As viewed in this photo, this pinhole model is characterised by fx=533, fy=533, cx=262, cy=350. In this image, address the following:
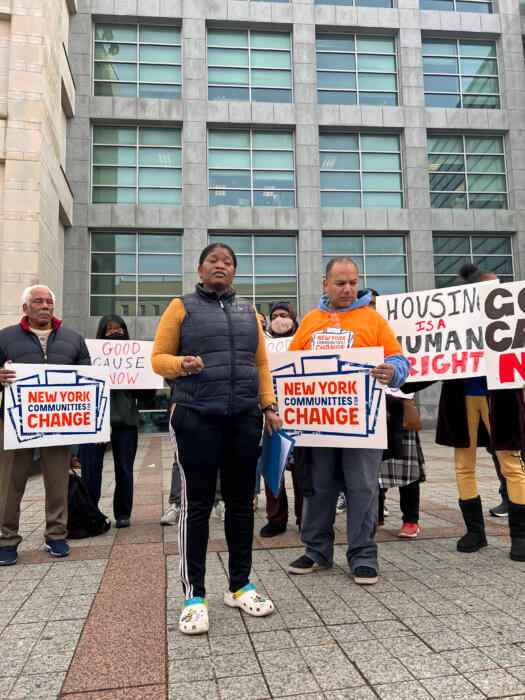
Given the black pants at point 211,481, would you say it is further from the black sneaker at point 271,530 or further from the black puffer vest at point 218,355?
the black sneaker at point 271,530

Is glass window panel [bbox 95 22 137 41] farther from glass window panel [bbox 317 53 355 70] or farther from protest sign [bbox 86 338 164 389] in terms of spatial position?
protest sign [bbox 86 338 164 389]

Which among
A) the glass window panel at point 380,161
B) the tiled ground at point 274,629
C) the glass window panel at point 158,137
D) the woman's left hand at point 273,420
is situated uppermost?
the glass window panel at point 158,137

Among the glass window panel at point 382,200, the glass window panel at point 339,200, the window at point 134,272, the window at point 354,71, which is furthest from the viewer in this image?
the window at point 354,71

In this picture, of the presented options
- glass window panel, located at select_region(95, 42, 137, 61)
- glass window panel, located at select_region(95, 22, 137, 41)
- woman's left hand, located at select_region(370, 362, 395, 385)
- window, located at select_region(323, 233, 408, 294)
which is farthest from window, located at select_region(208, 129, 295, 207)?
woman's left hand, located at select_region(370, 362, 395, 385)

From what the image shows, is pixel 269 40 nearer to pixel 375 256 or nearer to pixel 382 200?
pixel 382 200

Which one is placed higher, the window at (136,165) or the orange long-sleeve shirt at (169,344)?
the window at (136,165)

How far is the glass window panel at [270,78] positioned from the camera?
1962 cm

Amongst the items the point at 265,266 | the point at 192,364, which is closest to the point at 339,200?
the point at 265,266

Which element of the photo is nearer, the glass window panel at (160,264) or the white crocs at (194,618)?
the white crocs at (194,618)

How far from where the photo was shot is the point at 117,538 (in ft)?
15.4

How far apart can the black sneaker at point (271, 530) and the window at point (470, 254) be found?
16.7m

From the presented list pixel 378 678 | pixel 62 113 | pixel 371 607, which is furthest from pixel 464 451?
pixel 62 113

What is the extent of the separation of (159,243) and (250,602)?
16.9 meters

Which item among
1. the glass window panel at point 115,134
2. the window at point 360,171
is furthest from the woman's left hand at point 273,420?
the glass window panel at point 115,134
